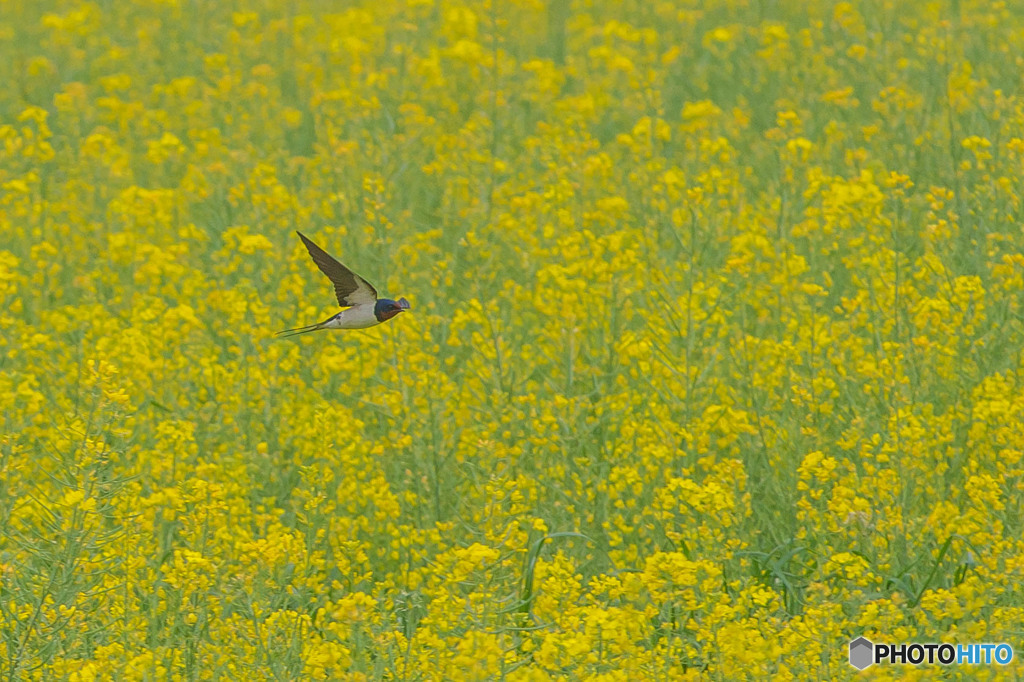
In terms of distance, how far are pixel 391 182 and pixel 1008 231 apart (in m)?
3.14

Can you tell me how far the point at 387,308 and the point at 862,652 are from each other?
5.98 feet

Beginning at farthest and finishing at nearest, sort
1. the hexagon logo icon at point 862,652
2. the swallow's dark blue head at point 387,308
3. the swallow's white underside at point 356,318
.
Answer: the swallow's white underside at point 356,318, the swallow's dark blue head at point 387,308, the hexagon logo icon at point 862,652

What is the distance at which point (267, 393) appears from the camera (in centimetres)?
625

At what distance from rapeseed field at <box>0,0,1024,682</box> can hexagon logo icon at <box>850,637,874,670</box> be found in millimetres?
33

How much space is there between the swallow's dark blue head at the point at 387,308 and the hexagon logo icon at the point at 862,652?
1732mm

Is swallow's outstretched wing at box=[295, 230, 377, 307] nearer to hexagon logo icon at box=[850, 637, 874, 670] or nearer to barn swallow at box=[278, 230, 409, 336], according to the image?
barn swallow at box=[278, 230, 409, 336]

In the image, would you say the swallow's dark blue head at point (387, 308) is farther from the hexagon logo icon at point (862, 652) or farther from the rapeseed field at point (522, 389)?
the hexagon logo icon at point (862, 652)

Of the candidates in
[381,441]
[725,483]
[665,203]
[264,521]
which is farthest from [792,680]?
[665,203]

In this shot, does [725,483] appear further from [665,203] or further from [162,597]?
[665,203]

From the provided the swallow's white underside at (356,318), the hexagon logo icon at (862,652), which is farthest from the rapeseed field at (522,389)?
the swallow's white underside at (356,318)

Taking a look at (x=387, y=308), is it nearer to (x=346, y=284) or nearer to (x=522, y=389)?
(x=346, y=284)

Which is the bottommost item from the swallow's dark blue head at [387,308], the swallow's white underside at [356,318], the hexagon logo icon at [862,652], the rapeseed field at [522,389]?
the hexagon logo icon at [862,652]

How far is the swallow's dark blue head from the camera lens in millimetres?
4793

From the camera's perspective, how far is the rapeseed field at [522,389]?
4520 millimetres
